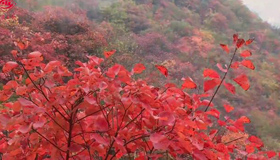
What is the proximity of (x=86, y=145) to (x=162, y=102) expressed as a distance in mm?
278

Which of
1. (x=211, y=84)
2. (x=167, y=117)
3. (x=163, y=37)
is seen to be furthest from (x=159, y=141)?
(x=163, y=37)

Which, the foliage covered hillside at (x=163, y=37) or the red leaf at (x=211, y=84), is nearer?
the red leaf at (x=211, y=84)

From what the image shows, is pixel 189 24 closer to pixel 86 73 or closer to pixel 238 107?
pixel 238 107

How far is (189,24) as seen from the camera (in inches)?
391

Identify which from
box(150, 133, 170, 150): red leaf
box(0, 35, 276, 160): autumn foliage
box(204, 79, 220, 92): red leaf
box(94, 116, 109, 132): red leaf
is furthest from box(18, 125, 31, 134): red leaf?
box(204, 79, 220, 92): red leaf

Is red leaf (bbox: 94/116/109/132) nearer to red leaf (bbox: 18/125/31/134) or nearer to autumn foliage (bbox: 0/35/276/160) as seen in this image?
autumn foliage (bbox: 0/35/276/160)

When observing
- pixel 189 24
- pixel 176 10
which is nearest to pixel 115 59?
pixel 189 24

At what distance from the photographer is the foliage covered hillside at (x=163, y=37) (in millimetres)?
5639

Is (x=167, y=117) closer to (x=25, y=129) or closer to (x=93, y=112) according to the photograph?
(x=93, y=112)

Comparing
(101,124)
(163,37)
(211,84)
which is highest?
(211,84)

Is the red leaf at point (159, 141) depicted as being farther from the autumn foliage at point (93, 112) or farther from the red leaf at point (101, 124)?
the red leaf at point (101, 124)

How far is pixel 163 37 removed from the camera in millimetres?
8320

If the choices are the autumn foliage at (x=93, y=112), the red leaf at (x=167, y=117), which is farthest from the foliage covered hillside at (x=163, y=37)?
the red leaf at (x=167, y=117)

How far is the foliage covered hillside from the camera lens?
5.64 meters
